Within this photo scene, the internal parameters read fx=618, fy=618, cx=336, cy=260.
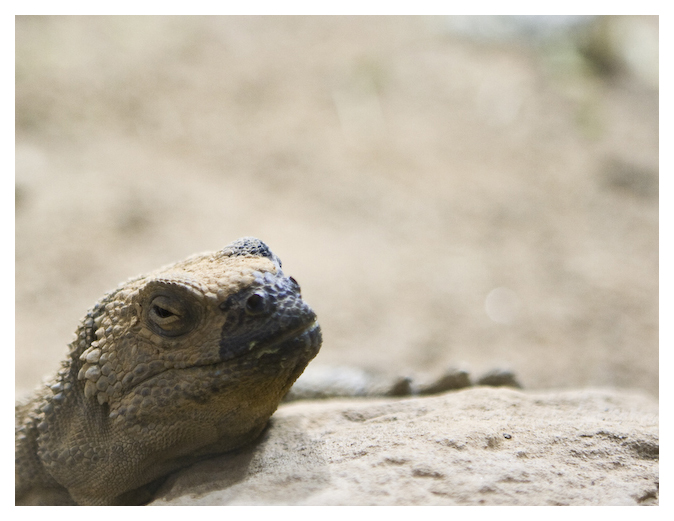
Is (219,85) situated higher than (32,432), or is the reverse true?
(219,85)

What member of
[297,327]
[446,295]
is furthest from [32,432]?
[446,295]

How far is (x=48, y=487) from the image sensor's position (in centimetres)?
357

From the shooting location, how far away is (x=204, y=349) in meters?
2.98

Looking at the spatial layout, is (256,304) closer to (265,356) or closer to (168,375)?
(265,356)

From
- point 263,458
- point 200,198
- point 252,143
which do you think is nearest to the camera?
point 263,458

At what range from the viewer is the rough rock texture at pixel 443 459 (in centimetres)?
275

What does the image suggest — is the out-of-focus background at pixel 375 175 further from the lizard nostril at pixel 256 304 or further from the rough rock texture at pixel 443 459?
the lizard nostril at pixel 256 304

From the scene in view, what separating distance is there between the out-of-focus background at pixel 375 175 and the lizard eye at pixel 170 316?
3970mm

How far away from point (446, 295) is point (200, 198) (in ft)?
13.2

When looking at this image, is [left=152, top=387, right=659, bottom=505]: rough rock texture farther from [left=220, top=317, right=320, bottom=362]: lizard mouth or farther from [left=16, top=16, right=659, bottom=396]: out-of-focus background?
[left=16, top=16, right=659, bottom=396]: out-of-focus background

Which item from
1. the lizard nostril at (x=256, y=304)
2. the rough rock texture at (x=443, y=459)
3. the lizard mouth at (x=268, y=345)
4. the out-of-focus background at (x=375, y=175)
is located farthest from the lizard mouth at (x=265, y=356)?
the out-of-focus background at (x=375, y=175)

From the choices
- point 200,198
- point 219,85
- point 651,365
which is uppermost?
point 219,85

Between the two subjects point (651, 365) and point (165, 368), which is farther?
point (651, 365)

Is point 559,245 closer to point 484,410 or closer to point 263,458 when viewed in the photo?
point 484,410
